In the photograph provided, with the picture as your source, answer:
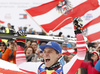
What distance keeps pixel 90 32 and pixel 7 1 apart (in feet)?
26.6

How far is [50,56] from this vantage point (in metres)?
2.97

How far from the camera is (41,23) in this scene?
5914 mm

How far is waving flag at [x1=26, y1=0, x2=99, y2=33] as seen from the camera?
5.64 m

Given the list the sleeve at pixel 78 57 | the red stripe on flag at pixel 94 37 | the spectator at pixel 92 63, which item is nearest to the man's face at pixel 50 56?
the sleeve at pixel 78 57

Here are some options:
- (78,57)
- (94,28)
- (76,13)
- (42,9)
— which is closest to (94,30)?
(94,28)

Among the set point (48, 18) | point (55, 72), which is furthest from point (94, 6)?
point (55, 72)

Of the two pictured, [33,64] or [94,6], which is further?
[94,6]

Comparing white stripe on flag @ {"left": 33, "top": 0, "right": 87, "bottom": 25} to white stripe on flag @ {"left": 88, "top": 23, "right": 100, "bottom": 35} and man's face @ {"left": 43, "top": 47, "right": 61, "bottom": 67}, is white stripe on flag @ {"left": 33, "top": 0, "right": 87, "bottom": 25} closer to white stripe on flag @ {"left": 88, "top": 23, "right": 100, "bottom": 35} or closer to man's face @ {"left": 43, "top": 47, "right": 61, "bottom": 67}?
white stripe on flag @ {"left": 88, "top": 23, "right": 100, "bottom": 35}

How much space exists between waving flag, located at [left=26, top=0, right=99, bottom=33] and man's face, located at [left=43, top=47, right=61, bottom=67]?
8.19 feet

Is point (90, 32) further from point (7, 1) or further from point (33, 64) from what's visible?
point (7, 1)

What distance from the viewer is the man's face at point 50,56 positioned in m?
2.95

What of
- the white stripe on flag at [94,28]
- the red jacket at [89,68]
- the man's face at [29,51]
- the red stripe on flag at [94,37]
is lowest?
the red jacket at [89,68]

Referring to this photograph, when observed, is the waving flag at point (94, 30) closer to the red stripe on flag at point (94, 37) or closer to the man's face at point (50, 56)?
the red stripe on flag at point (94, 37)

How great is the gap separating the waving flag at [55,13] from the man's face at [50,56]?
250 cm
